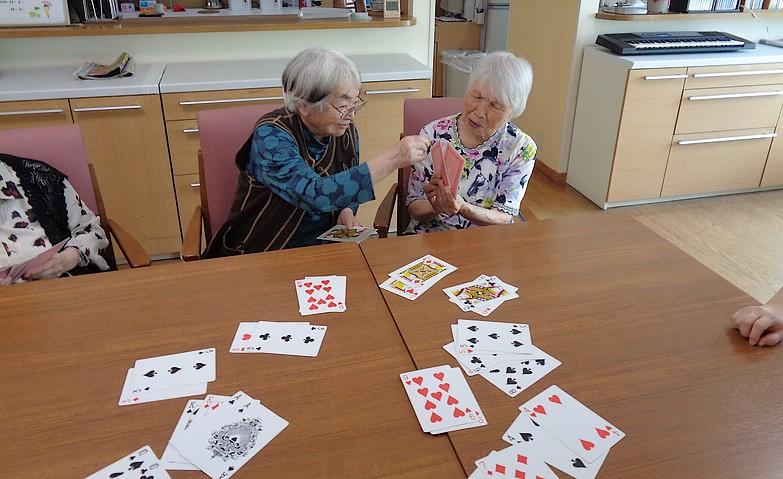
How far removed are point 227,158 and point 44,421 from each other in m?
1.20

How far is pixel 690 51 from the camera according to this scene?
3.65 metres

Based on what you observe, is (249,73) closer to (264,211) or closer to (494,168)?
(264,211)

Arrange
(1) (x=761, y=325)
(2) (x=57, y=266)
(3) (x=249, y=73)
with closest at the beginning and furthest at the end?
1. (1) (x=761, y=325)
2. (2) (x=57, y=266)
3. (3) (x=249, y=73)

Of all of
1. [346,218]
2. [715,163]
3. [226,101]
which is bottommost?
[715,163]

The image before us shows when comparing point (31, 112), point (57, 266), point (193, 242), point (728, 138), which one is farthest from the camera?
point (728, 138)

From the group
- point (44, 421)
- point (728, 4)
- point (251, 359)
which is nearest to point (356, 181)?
point (251, 359)

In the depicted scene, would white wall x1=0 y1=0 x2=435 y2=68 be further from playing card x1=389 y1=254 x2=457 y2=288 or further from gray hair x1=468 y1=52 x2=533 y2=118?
playing card x1=389 y1=254 x2=457 y2=288

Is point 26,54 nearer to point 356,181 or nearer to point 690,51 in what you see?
point 356,181

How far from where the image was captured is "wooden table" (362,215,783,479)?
1018 millimetres

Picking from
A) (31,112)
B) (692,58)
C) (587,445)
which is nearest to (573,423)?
(587,445)

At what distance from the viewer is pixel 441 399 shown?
111 cm

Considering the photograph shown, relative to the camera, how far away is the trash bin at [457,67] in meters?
5.52

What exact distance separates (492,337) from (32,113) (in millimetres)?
2447

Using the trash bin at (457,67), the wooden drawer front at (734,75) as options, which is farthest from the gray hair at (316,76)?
the trash bin at (457,67)
